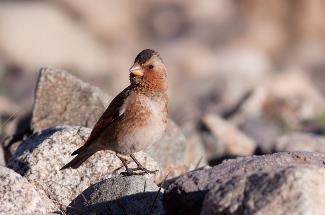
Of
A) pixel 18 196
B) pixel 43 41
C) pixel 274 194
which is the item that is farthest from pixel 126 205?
pixel 43 41

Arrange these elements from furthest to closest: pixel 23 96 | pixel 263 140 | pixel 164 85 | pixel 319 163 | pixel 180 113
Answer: pixel 23 96 → pixel 180 113 → pixel 263 140 → pixel 164 85 → pixel 319 163

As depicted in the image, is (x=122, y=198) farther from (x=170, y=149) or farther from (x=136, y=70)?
(x=170, y=149)

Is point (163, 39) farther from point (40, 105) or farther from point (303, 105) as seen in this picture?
point (40, 105)

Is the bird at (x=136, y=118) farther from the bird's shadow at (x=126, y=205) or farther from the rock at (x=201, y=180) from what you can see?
the rock at (x=201, y=180)

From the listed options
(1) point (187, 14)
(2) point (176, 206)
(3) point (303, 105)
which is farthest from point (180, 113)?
(1) point (187, 14)

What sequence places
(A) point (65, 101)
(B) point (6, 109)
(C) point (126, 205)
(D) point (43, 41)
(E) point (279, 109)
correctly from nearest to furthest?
(C) point (126, 205) → (A) point (65, 101) → (B) point (6, 109) → (E) point (279, 109) → (D) point (43, 41)

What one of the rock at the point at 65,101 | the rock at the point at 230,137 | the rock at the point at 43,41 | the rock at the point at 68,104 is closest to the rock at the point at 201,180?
the rock at the point at 68,104
